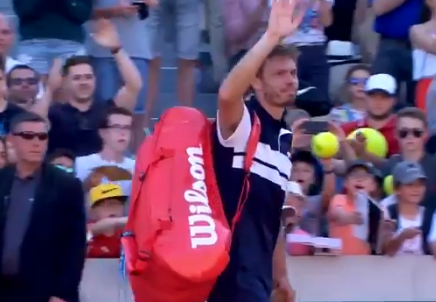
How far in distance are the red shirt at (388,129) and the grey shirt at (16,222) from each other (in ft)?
10.5

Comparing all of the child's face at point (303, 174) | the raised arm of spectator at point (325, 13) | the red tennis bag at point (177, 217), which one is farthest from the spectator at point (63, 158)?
the raised arm of spectator at point (325, 13)

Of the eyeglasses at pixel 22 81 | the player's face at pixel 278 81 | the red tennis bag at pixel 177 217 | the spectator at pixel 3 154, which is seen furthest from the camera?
the eyeglasses at pixel 22 81

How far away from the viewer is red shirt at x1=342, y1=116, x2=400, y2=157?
8531mm

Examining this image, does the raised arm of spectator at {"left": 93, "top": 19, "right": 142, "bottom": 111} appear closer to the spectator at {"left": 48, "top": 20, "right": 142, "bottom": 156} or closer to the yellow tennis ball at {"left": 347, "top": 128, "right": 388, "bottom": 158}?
the spectator at {"left": 48, "top": 20, "right": 142, "bottom": 156}

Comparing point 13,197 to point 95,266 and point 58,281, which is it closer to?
point 58,281

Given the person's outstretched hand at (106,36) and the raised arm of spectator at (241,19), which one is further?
the raised arm of spectator at (241,19)

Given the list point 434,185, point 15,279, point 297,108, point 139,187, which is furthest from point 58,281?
point 297,108

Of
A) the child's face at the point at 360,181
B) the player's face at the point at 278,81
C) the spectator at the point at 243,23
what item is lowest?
the child's face at the point at 360,181

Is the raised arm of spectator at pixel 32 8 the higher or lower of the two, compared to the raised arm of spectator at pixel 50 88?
higher

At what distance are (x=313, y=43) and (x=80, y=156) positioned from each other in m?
2.34

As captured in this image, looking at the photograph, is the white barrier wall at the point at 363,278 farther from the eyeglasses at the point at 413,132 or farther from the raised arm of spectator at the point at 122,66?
the raised arm of spectator at the point at 122,66

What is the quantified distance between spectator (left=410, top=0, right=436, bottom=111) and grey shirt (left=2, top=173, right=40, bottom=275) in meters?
4.05

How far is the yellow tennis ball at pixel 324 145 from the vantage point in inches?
312

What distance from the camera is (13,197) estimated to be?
5992mm
